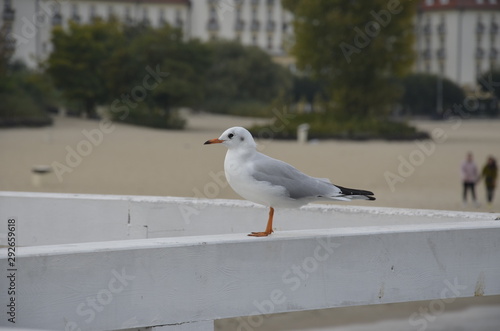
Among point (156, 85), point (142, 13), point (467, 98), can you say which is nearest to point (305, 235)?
point (156, 85)

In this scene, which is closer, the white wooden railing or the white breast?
the white wooden railing

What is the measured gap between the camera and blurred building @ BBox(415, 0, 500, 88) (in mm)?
114188

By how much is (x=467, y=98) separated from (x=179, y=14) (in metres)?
38.9

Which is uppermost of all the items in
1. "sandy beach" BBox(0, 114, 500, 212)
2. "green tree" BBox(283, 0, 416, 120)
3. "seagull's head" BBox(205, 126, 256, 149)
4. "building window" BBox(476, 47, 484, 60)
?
"building window" BBox(476, 47, 484, 60)

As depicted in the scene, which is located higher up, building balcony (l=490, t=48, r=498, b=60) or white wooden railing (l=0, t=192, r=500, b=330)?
building balcony (l=490, t=48, r=498, b=60)

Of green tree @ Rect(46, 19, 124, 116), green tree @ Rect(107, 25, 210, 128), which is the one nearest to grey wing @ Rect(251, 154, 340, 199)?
green tree @ Rect(107, 25, 210, 128)

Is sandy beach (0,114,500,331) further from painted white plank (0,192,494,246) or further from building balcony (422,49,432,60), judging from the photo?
building balcony (422,49,432,60)

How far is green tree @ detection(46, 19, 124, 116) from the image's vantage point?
51.8m

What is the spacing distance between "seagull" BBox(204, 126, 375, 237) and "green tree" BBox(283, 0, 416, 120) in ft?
127

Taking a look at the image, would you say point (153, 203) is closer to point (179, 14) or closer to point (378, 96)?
point (378, 96)

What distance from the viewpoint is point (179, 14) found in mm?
115500

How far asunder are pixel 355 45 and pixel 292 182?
39.9m

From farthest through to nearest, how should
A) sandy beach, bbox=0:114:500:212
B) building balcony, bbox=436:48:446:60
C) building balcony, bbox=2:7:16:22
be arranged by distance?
building balcony, bbox=436:48:446:60
building balcony, bbox=2:7:16:22
sandy beach, bbox=0:114:500:212

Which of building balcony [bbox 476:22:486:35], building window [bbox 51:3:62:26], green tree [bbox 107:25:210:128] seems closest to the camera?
green tree [bbox 107:25:210:128]
